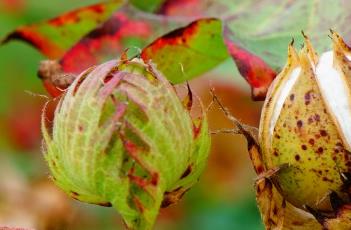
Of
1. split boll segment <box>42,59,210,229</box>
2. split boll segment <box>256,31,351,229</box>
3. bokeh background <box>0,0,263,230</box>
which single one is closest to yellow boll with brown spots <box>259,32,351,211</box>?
split boll segment <box>256,31,351,229</box>

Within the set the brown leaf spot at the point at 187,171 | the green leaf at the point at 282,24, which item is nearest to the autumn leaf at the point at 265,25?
the green leaf at the point at 282,24

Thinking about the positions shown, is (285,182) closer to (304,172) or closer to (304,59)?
(304,172)

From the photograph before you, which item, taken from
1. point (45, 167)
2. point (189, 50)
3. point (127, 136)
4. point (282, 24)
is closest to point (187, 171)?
Answer: point (127, 136)

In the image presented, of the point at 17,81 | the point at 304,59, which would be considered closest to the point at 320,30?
the point at 304,59

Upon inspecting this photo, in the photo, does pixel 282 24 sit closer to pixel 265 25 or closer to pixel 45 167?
pixel 265 25

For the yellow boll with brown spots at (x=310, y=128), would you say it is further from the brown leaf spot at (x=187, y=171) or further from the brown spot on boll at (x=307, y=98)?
the brown leaf spot at (x=187, y=171)
